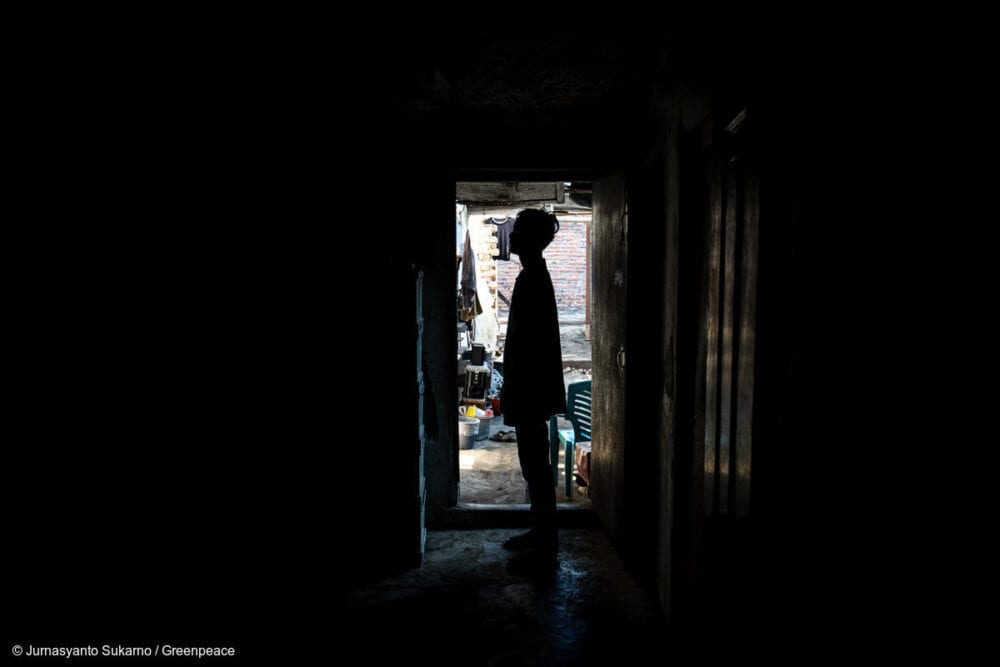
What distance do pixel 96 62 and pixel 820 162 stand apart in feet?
10.1

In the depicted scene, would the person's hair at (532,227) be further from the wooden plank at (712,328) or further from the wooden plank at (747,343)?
the wooden plank at (747,343)

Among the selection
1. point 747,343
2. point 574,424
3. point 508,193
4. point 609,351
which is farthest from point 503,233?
point 747,343

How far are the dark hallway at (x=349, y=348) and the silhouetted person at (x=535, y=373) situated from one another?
0.35 meters

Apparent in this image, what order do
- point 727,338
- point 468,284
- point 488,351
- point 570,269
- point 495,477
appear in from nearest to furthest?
1. point 727,338
2. point 495,477
3. point 468,284
4. point 488,351
5. point 570,269

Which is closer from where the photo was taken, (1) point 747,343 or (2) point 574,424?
(1) point 747,343

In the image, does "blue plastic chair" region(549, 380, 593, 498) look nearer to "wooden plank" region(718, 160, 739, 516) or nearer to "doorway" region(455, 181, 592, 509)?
"doorway" region(455, 181, 592, 509)

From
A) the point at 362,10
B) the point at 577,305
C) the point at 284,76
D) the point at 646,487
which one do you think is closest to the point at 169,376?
the point at 284,76

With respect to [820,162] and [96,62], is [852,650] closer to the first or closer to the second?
[820,162]

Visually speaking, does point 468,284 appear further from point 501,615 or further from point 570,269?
point 570,269

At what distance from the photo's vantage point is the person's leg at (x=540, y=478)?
3551 millimetres

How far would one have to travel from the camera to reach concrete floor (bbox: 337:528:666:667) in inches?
111

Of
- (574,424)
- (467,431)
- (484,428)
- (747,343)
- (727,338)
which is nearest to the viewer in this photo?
(747,343)

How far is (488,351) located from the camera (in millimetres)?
8438

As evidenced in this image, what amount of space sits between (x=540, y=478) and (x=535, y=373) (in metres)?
0.64
